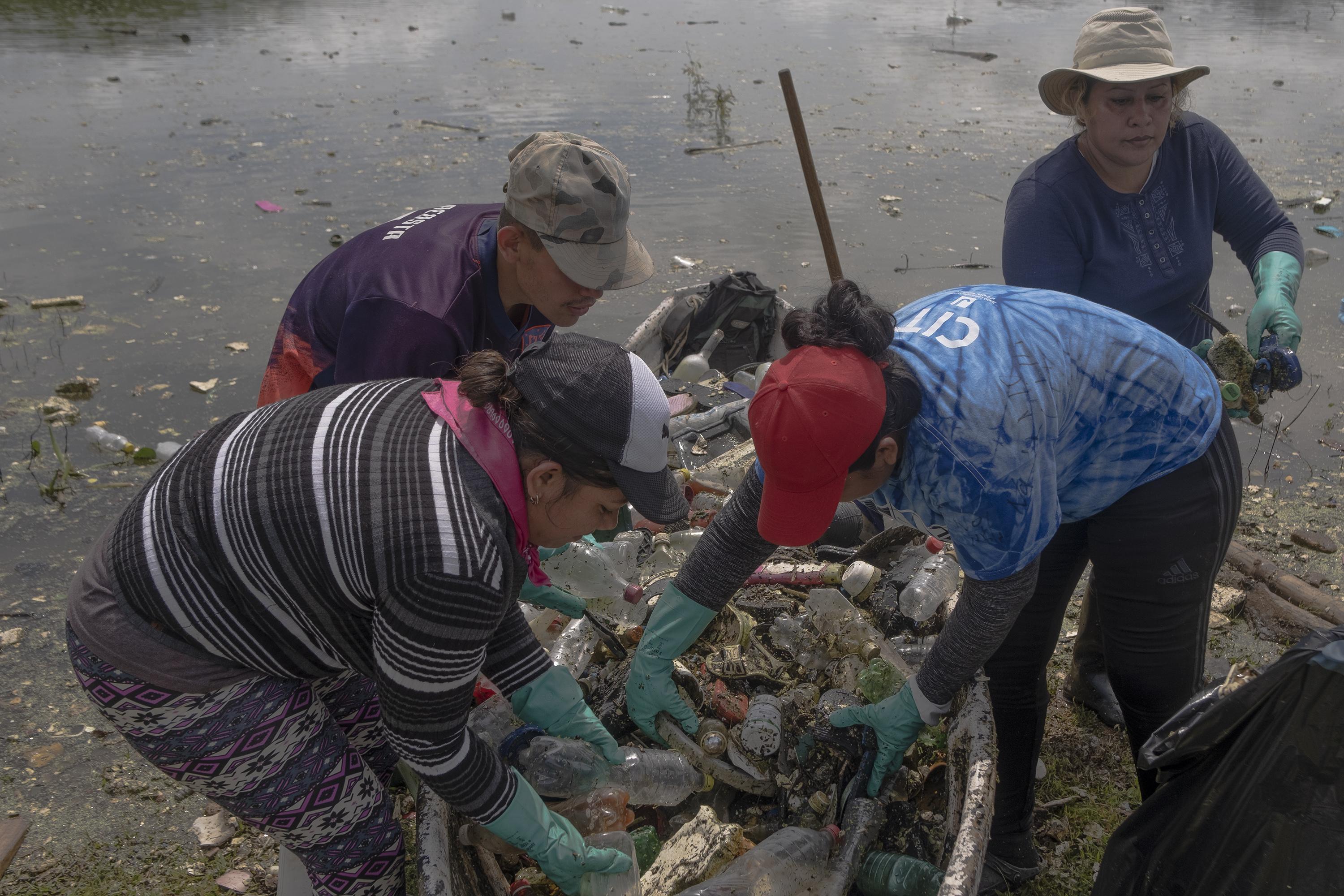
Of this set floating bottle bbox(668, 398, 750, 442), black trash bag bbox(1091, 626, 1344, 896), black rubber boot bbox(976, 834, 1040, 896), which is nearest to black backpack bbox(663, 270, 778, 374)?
floating bottle bbox(668, 398, 750, 442)

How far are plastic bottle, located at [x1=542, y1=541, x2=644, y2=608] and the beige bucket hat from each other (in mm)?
2131

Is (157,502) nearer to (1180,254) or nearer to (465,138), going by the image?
(1180,254)

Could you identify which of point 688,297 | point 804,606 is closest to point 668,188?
point 688,297

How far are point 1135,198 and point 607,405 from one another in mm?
1972

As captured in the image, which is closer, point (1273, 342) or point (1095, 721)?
point (1273, 342)

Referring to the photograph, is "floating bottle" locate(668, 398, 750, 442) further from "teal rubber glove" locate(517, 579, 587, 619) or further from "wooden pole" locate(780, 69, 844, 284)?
"teal rubber glove" locate(517, 579, 587, 619)

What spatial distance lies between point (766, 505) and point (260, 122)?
33.1ft

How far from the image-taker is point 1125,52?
2.71 metres

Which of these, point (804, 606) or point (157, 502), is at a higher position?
point (157, 502)

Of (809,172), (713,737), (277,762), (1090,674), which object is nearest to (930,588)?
(1090,674)

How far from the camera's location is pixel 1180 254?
274cm

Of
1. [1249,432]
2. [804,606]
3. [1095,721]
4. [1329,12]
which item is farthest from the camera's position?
[1329,12]

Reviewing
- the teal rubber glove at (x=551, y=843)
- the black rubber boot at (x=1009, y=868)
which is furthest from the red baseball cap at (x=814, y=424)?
the black rubber boot at (x=1009, y=868)

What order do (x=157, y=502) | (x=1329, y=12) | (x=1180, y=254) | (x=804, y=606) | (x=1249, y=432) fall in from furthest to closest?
(x=1329, y=12), (x=1249, y=432), (x=804, y=606), (x=1180, y=254), (x=157, y=502)
